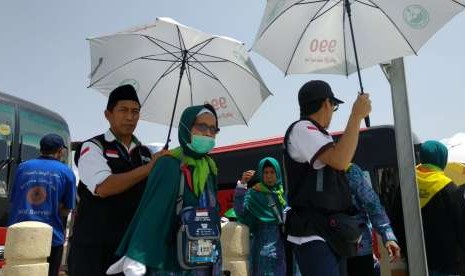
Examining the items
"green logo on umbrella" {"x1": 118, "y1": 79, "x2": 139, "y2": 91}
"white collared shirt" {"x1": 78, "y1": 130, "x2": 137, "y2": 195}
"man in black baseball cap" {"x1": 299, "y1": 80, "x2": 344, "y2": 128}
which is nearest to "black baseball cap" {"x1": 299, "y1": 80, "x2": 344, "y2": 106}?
"man in black baseball cap" {"x1": 299, "y1": 80, "x2": 344, "y2": 128}

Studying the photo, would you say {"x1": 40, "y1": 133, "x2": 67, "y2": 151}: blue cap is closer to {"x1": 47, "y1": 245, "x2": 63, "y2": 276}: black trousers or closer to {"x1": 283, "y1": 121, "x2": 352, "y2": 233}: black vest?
{"x1": 47, "y1": 245, "x2": 63, "y2": 276}: black trousers

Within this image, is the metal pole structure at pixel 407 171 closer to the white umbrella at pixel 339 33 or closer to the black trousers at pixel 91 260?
the white umbrella at pixel 339 33

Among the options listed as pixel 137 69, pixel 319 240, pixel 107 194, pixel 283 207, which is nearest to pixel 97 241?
pixel 107 194

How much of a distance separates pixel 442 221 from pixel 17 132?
19.1ft

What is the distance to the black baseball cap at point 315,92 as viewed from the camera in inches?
116

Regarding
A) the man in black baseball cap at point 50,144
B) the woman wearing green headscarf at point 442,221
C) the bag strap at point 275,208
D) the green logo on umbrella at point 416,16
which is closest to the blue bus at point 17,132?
the man in black baseball cap at point 50,144

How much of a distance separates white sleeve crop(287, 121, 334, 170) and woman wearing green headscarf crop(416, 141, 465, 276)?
5.65ft

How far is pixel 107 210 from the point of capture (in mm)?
2932

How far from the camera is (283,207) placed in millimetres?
5605

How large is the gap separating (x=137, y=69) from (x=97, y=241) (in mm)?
2139

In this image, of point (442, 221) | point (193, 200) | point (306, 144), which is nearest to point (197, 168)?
point (193, 200)

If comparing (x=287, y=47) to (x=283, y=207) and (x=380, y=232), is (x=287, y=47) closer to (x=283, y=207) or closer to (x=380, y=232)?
(x=380, y=232)

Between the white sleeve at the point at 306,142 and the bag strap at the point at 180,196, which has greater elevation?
the white sleeve at the point at 306,142

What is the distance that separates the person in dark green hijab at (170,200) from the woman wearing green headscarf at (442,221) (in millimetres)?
2199
